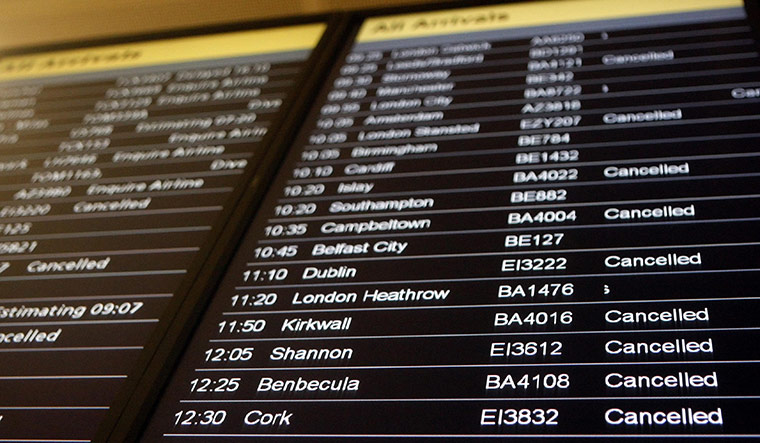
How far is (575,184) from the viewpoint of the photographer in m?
1.79

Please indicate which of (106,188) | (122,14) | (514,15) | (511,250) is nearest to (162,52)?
(122,14)

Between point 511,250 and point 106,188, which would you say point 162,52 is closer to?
point 106,188

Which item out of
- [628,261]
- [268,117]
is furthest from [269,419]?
[268,117]

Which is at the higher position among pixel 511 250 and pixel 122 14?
pixel 122 14

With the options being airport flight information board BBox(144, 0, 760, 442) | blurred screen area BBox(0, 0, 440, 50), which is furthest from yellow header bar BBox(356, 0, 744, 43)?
blurred screen area BBox(0, 0, 440, 50)

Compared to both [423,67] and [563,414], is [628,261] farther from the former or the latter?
[423,67]

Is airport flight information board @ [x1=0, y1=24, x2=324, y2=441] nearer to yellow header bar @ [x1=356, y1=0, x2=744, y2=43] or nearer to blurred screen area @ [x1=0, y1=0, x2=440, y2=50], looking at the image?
blurred screen area @ [x1=0, y1=0, x2=440, y2=50]

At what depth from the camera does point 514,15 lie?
234cm

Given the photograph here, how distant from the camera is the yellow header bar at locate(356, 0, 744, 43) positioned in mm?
2199

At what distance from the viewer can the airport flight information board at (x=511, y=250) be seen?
4.63 ft

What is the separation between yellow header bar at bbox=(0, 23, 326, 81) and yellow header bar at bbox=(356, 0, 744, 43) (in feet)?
0.61

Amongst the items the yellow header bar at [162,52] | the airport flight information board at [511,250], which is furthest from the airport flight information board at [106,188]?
the airport flight information board at [511,250]

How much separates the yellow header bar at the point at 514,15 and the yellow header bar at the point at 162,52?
0.61 ft

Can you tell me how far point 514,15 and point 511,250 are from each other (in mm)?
868
